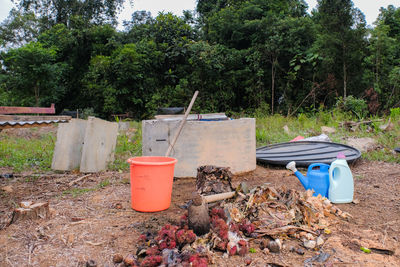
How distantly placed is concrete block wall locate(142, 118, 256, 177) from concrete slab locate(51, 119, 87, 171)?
3.45ft

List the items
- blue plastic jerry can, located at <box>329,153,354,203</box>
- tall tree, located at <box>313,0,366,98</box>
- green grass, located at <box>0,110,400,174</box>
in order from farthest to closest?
tall tree, located at <box>313,0,366,98</box>
green grass, located at <box>0,110,400,174</box>
blue plastic jerry can, located at <box>329,153,354,203</box>

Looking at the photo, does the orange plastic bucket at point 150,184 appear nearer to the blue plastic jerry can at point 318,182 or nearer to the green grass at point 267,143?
the blue plastic jerry can at point 318,182

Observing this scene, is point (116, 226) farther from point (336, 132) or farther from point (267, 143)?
point (336, 132)

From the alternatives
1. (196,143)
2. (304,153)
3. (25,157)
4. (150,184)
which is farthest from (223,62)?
(150,184)

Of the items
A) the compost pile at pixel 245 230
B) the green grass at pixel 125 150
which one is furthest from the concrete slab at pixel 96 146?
the compost pile at pixel 245 230

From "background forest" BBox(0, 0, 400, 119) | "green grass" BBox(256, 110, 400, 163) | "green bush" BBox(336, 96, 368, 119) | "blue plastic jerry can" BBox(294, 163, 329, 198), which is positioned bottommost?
"blue plastic jerry can" BBox(294, 163, 329, 198)

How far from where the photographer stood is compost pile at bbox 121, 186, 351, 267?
1429mm

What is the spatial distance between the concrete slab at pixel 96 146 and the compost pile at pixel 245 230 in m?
2.02

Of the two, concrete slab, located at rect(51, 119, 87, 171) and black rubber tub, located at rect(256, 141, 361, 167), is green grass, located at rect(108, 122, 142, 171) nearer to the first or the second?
concrete slab, located at rect(51, 119, 87, 171)

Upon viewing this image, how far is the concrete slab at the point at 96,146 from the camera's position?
336 centimetres

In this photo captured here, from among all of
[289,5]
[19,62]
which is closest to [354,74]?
[289,5]

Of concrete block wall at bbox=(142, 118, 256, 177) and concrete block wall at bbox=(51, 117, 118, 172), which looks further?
concrete block wall at bbox=(51, 117, 118, 172)

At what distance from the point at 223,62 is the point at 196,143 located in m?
9.08

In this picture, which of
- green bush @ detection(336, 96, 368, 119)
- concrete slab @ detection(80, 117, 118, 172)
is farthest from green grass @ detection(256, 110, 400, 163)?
concrete slab @ detection(80, 117, 118, 172)
